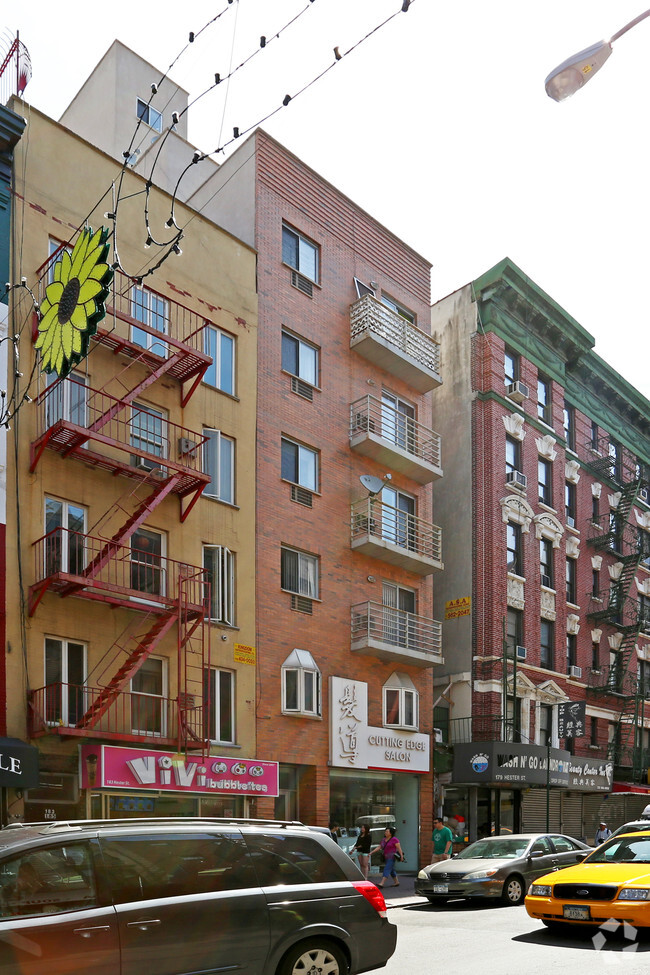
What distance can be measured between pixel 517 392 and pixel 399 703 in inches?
471

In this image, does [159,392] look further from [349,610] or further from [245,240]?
[349,610]

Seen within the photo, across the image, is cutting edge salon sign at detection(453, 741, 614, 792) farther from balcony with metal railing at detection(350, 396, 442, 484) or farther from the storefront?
the storefront

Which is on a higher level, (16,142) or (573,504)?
(16,142)

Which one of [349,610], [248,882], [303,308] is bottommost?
[248,882]

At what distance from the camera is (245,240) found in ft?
84.7

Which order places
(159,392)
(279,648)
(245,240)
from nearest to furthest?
(159,392) → (279,648) → (245,240)

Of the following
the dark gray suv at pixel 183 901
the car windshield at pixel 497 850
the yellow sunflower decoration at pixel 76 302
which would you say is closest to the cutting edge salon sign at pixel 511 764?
the car windshield at pixel 497 850

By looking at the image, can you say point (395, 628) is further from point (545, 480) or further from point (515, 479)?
point (545, 480)

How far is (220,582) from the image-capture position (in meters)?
22.5

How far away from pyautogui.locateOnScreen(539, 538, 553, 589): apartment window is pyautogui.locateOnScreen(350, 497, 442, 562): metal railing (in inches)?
233

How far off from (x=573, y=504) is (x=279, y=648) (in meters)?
17.2

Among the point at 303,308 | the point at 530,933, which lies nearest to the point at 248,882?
the point at 530,933

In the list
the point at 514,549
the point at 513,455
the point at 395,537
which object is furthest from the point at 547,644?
the point at 395,537

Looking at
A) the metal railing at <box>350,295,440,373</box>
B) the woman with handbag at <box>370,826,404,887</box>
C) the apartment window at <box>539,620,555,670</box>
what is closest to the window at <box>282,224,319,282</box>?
the metal railing at <box>350,295,440,373</box>
